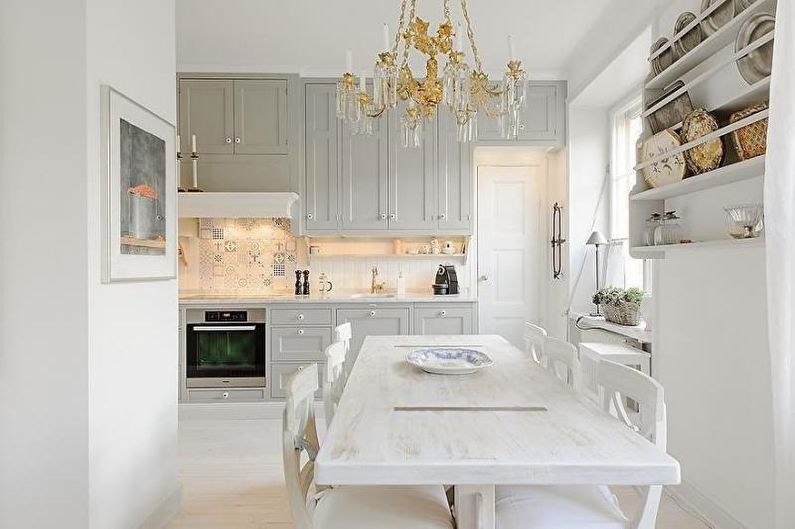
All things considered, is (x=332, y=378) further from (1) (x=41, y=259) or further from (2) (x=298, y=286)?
(2) (x=298, y=286)

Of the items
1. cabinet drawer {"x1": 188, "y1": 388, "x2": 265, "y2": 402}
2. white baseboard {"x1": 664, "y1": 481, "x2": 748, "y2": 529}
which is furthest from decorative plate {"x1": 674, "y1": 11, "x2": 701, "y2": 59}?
cabinet drawer {"x1": 188, "y1": 388, "x2": 265, "y2": 402}

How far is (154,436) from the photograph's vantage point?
2.34 metres

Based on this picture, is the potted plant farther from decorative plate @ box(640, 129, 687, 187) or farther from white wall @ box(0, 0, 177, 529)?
white wall @ box(0, 0, 177, 529)

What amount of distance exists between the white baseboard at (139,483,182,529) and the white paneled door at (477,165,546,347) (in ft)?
10.3

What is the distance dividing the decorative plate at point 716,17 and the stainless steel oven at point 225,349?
3.39m

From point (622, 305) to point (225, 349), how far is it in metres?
2.98

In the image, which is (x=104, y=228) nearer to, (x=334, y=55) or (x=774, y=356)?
(x=774, y=356)

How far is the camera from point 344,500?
1.54 metres

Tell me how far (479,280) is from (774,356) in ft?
10.8

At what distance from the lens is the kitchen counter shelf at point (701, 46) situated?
6.49 feet

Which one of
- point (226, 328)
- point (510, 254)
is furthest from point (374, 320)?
point (510, 254)

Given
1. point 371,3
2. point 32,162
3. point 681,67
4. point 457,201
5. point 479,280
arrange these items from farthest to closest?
point 479,280, point 457,201, point 371,3, point 681,67, point 32,162

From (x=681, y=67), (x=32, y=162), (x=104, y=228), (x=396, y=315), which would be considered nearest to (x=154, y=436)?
(x=104, y=228)

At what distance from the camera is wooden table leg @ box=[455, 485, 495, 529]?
1.30 metres
